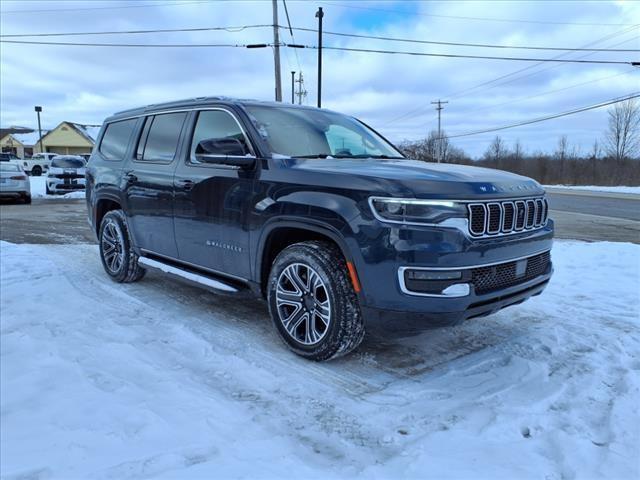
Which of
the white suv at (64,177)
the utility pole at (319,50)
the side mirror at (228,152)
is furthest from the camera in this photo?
the utility pole at (319,50)

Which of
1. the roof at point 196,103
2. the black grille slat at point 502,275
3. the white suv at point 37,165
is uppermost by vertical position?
the white suv at point 37,165

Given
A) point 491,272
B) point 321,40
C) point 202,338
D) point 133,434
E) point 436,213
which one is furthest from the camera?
point 321,40

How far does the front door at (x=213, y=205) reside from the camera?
3844 mm

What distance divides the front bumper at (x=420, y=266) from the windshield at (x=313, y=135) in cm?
126

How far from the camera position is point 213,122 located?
14.0ft

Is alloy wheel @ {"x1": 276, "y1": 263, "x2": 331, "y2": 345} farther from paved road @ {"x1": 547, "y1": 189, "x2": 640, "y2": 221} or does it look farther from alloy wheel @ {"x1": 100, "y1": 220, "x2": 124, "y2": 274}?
paved road @ {"x1": 547, "y1": 189, "x2": 640, "y2": 221}

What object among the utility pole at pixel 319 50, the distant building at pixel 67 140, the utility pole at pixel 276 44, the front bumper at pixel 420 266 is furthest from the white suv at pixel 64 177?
the distant building at pixel 67 140

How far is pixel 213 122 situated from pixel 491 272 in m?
2.68

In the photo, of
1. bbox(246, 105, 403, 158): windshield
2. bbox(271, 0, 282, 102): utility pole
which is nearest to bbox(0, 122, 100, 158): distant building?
bbox(271, 0, 282, 102): utility pole

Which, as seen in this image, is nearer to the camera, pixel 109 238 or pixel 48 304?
pixel 48 304

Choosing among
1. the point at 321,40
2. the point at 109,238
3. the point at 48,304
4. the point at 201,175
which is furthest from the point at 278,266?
the point at 321,40

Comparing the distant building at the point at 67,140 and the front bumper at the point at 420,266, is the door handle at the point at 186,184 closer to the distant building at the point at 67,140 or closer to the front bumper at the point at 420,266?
the front bumper at the point at 420,266

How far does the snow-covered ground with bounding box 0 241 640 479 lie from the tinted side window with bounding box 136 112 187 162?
150cm

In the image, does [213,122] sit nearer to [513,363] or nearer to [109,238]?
[109,238]
